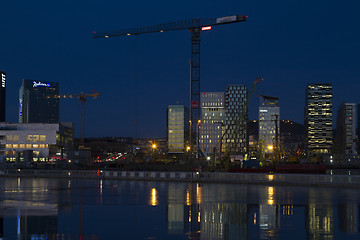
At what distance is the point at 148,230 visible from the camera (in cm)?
2042

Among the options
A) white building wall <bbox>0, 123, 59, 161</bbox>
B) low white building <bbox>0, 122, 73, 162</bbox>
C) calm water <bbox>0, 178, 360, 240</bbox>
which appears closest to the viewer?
calm water <bbox>0, 178, 360, 240</bbox>

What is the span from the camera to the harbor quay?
5212 cm

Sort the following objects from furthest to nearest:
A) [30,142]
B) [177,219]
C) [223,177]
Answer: [30,142], [223,177], [177,219]

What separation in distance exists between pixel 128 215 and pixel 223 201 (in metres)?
9.99

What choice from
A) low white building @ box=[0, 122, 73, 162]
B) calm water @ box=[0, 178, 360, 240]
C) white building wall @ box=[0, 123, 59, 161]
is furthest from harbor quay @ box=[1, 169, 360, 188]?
white building wall @ box=[0, 123, 59, 161]

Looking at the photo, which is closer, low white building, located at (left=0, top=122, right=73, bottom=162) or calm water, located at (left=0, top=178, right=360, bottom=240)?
calm water, located at (left=0, top=178, right=360, bottom=240)

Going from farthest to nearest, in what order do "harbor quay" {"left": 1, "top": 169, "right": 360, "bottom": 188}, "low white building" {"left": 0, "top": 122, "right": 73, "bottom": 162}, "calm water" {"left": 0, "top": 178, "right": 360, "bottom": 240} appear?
"low white building" {"left": 0, "top": 122, "right": 73, "bottom": 162} < "harbor quay" {"left": 1, "top": 169, "right": 360, "bottom": 188} < "calm water" {"left": 0, "top": 178, "right": 360, "bottom": 240}

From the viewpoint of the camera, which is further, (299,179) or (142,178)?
(142,178)

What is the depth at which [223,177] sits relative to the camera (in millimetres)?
59281

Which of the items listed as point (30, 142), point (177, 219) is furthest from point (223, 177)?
point (30, 142)

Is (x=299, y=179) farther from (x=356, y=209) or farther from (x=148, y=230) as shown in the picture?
(x=148, y=230)

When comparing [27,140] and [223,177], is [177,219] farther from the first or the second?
[27,140]

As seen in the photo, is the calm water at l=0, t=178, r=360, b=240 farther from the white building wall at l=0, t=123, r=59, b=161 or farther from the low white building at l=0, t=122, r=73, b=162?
the white building wall at l=0, t=123, r=59, b=161

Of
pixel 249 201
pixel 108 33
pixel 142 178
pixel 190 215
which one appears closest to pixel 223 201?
pixel 249 201
